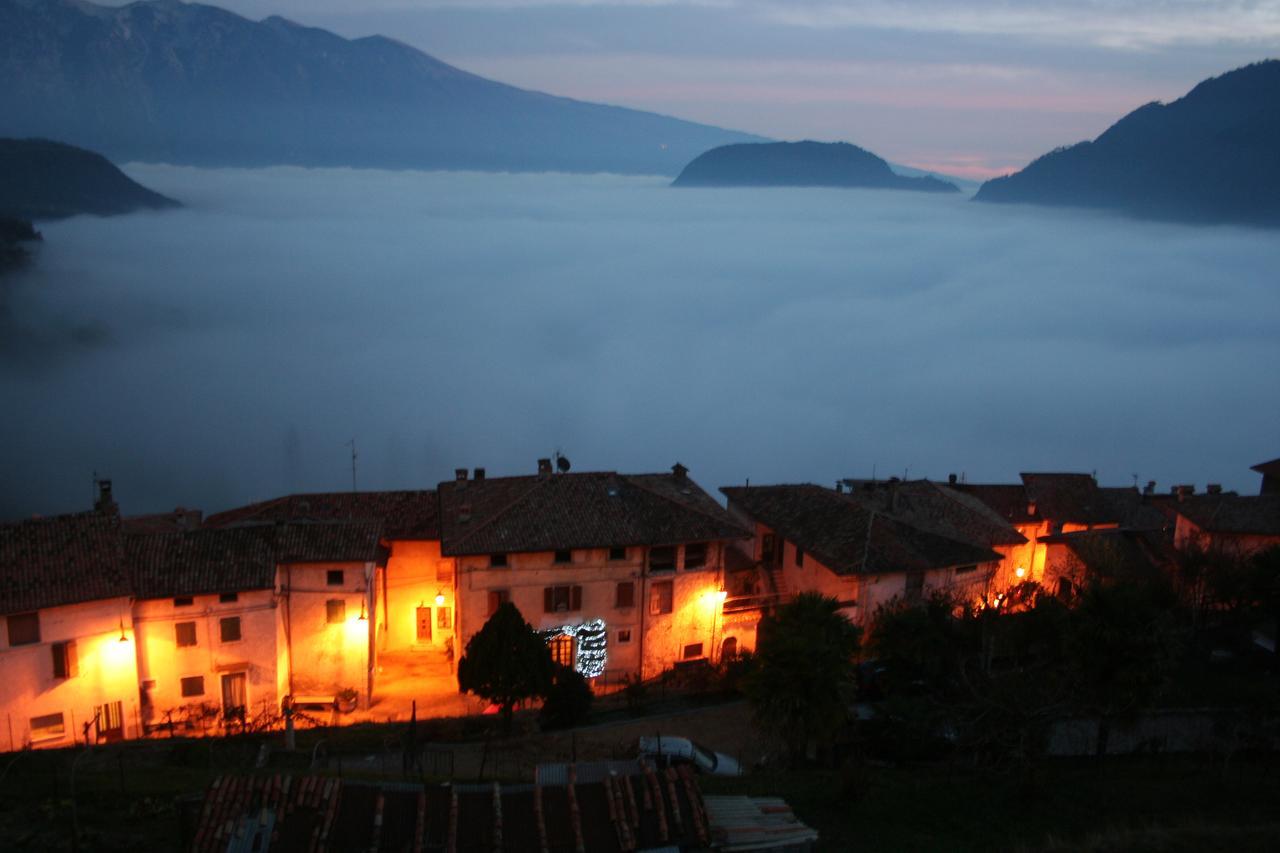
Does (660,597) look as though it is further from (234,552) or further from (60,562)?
(60,562)

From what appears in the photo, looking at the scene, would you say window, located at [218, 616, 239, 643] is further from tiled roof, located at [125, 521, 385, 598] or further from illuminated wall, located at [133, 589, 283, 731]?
tiled roof, located at [125, 521, 385, 598]

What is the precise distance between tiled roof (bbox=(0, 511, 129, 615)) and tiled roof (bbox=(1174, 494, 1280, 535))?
37.0 metres

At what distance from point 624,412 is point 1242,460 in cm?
9700

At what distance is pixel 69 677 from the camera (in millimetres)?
24750

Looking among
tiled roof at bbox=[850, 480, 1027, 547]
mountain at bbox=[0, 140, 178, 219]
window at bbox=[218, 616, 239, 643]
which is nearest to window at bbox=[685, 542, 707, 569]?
tiled roof at bbox=[850, 480, 1027, 547]

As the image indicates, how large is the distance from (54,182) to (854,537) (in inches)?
4486

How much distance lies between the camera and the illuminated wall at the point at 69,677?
2412cm

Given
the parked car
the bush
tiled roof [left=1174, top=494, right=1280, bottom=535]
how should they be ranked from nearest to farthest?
the parked car < the bush < tiled roof [left=1174, top=494, right=1280, bottom=535]

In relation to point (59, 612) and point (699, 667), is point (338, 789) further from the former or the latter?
point (699, 667)

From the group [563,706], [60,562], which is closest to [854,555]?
[563,706]

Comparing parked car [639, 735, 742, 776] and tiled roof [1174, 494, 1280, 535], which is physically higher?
tiled roof [1174, 494, 1280, 535]

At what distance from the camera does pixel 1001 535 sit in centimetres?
3653

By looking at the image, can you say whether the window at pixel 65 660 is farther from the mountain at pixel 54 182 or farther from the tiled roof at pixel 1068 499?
the mountain at pixel 54 182

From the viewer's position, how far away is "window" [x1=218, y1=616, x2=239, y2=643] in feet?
87.9
